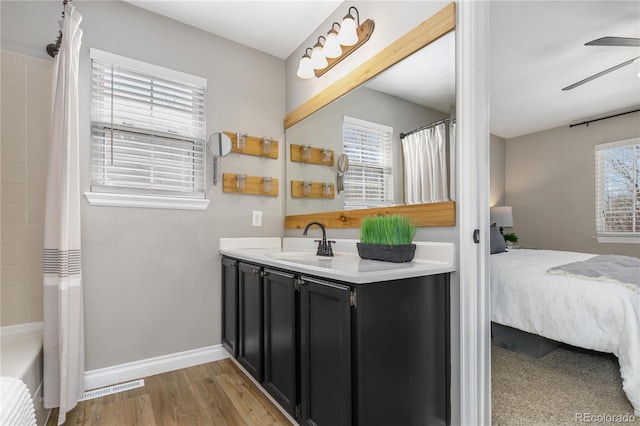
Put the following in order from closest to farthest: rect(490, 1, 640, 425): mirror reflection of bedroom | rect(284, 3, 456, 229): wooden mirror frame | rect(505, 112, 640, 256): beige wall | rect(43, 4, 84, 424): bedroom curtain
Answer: rect(284, 3, 456, 229): wooden mirror frame, rect(43, 4, 84, 424): bedroom curtain, rect(490, 1, 640, 425): mirror reflection of bedroom, rect(505, 112, 640, 256): beige wall

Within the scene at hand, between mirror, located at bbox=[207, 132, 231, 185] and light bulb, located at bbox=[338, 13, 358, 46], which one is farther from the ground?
light bulb, located at bbox=[338, 13, 358, 46]

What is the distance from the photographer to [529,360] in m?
2.33

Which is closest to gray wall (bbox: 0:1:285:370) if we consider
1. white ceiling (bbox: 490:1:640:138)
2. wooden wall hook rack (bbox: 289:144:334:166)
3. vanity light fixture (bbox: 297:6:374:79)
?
wooden wall hook rack (bbox: 289:144:334:166)

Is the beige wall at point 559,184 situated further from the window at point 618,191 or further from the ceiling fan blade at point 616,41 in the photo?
the ceiling fan blade at point 616,41

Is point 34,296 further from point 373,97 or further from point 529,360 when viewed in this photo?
point 529,360

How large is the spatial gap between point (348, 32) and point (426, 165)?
1022 mm

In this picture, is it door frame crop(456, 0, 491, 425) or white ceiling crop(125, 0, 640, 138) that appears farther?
white ceiling crop(125, 0, 640, 138)

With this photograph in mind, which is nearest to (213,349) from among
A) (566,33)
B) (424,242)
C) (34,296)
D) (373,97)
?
(34,296)

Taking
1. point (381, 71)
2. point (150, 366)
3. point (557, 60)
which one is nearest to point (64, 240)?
point (150, 366)

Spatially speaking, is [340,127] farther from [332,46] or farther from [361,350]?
[361,350]

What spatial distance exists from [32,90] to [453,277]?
8.64 feet

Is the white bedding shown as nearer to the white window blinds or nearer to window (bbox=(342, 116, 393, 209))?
window (bbox=(342, 116, 393, 209))

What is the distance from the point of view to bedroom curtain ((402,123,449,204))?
4.97ft

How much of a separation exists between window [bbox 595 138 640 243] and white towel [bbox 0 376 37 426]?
5999 millimetres
